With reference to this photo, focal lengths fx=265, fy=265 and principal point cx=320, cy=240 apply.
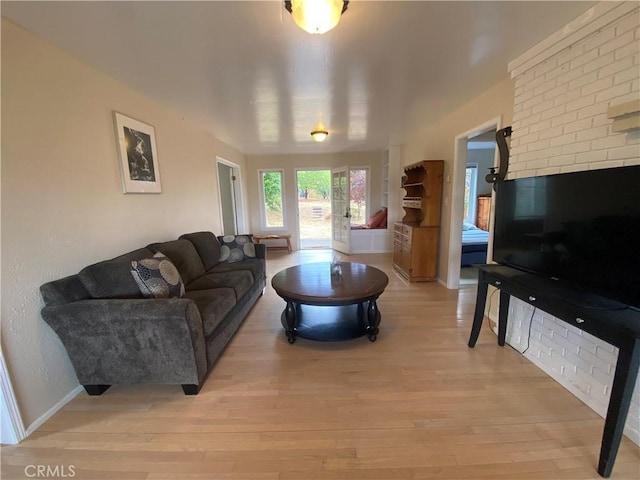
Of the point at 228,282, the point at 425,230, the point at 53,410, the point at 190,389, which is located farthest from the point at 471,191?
the point at 53,410

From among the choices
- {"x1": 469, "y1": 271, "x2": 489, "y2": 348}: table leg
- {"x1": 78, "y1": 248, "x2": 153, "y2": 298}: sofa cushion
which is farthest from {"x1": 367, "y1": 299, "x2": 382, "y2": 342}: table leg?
{"x1": 78, "y1": 248, "x2": 153, "y2": 298}: sofa cushion

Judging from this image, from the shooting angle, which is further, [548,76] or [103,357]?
[548,76]

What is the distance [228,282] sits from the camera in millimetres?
2783

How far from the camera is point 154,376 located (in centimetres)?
185

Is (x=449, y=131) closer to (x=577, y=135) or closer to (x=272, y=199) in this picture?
(x=577, y=135)

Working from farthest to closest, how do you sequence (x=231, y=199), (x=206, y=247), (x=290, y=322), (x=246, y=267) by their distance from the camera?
1. (x=231, y=199)
2. (x=206, y=247)
3. (x=246, y=267)
4. (x=290, y=322)

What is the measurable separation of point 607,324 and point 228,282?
2.78 meters

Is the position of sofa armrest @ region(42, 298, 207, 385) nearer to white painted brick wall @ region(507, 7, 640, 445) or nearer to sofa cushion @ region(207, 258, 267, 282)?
sofa cushion @ region(207, 258, 267, 282)

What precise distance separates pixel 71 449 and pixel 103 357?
0.50 meters

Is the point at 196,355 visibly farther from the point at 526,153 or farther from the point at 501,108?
the point at 501,108

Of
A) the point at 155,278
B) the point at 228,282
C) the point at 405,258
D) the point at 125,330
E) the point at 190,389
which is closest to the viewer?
the point at 125,330

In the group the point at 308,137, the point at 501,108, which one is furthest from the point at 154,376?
Answer: the point at 308,137

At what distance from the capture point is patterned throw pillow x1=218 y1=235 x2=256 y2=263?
368 centimetres

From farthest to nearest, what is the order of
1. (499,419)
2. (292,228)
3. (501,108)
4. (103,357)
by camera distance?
(292,228) < (501,108) < (103,357) < (499,419)
